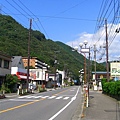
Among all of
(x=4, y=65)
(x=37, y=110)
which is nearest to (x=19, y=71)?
(x=4, y=65)

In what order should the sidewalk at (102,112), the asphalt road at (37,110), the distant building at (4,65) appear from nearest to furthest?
1. the sidewalk at (102,112)
2. the asphalt road at (37,110)
3. the distant building at (4,65)

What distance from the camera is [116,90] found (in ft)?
78.6

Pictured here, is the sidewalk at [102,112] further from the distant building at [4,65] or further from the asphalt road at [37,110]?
the distant building at [4,65]

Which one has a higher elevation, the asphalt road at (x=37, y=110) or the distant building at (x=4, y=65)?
the distant building at (x=4, y=65)

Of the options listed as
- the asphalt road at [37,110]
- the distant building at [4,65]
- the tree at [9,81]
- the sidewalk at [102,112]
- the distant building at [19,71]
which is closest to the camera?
the sidewalk at [102,112]

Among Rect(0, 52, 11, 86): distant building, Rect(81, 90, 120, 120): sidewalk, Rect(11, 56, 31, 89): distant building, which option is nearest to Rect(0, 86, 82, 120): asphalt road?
Rect(81, 90, 120, 120): sidewalk

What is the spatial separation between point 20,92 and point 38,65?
85747 millimetres

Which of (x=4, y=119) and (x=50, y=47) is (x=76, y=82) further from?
(x=4, y=119)

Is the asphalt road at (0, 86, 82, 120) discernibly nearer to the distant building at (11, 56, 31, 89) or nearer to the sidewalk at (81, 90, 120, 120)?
the sidewalk at (81, 90, 120, 120)

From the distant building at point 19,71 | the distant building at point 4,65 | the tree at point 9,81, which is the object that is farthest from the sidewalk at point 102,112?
the distant building at point 19,71

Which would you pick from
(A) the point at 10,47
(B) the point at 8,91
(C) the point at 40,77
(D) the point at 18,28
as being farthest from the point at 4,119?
(C) the point at 40,77

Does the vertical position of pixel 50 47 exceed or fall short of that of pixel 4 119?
it exceeds it

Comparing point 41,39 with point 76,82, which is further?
point 76,82

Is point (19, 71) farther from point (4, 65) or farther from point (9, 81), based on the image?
point (9, 81)
